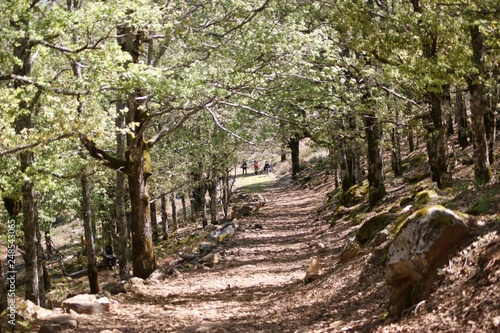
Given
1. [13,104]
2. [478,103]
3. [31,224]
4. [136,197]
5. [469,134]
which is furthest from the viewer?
[469,134]

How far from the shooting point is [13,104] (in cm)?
802

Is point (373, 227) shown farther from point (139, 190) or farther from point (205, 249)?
point (205, 249)

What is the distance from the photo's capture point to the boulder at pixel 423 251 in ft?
21.9

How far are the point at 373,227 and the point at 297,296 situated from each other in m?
2.70

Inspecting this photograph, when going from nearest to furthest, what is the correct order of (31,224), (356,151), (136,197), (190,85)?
(190,85) < (31,224) < (136,197) < (356,151)

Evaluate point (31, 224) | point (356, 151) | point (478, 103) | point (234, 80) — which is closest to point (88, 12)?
point (234, 80)

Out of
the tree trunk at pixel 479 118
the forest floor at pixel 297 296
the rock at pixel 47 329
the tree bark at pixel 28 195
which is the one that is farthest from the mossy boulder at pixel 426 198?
the tree bark at pixel 28 195

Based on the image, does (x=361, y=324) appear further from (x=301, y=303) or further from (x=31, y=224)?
(x=31, y=224)

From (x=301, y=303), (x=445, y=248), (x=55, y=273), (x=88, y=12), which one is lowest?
(x=55, y=273)

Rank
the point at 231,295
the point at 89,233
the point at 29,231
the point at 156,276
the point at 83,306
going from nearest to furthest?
the point at 83,306 → the point at 29,231 → the point at 231,295 → the point at 156,276 → the point at 89,233

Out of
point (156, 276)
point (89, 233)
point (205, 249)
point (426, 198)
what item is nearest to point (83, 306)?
point (156, 276)

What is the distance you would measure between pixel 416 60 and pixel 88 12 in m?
6.88

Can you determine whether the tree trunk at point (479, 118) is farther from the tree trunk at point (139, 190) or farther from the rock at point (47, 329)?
the rock at point (47, 329)

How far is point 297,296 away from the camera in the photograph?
10.4m
